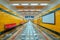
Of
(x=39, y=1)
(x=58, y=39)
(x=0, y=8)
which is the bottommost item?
(x=58, y=39)

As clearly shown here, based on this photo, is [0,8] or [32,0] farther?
[32,0]

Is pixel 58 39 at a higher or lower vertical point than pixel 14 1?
lower

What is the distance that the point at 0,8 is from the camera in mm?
3709

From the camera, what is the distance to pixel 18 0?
11.5 metres

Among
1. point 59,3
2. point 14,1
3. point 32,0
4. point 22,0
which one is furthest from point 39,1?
point 59,3

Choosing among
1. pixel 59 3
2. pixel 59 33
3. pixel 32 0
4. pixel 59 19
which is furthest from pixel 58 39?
pixel 32 0

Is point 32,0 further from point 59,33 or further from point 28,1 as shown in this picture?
point 59,33

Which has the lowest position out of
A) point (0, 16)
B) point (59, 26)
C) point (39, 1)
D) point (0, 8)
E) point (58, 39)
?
point (58, 39)

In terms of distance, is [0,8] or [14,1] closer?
[0,8]

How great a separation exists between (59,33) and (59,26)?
8.3 inches

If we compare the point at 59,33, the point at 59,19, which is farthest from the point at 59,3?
the point at 59,33

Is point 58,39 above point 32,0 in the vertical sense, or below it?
below

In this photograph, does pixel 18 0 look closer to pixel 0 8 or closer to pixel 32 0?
pixel 32 0

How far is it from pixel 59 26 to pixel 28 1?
828 cm
